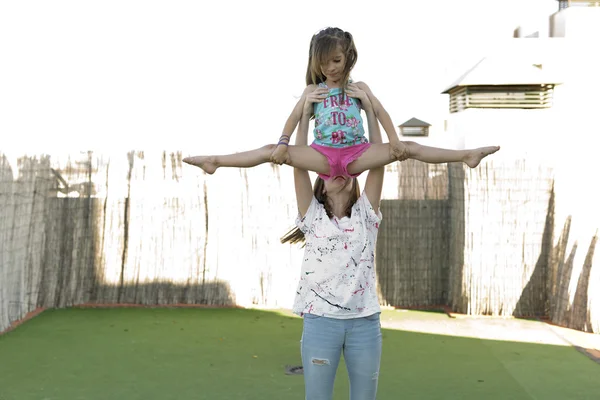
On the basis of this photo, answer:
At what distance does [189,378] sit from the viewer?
6.03 m

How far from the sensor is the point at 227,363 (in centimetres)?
653

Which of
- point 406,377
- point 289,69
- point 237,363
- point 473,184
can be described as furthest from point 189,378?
point 289,69

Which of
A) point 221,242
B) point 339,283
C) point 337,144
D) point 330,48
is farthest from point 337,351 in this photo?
point 221,242

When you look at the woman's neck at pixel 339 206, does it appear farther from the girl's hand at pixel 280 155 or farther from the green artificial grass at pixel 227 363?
the green artificial grass at pixel 227 363

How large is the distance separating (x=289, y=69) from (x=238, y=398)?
72.2 ft

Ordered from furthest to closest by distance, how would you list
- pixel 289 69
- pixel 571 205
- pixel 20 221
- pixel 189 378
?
pixel 289 69, pixel 571 205, pixel 20 221, pixel 189 378

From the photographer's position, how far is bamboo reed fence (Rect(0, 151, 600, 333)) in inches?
346

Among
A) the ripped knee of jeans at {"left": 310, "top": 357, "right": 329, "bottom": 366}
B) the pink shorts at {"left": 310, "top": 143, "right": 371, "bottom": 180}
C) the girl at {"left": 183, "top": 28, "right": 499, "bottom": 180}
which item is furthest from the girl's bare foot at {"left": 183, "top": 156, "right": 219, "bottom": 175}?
the ripped knee of jeans at {"left": 310, "top": 357, "right": 329, "bottom": 366}

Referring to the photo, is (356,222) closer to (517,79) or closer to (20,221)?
(20,221)

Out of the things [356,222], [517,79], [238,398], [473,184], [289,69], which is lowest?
[238,398]

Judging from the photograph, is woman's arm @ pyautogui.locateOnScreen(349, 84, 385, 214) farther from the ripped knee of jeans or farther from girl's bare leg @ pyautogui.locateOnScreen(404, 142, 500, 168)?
the ripped knee of jeans

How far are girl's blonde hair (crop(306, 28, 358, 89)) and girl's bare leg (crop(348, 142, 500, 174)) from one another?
0.28 meters

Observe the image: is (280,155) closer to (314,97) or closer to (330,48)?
(314,97)

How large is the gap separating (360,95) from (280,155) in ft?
1.21
